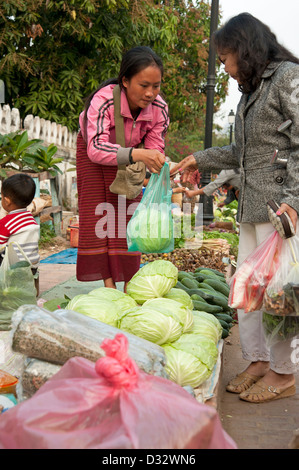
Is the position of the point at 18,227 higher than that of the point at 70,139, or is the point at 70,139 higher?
the point at 70,139

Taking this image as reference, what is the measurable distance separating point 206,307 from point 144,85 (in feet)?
5.47

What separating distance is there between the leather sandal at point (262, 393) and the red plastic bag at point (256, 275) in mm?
591

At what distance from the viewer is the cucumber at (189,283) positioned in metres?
4.18

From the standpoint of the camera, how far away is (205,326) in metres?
3.12

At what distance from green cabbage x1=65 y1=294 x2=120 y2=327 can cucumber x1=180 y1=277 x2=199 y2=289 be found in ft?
4.28

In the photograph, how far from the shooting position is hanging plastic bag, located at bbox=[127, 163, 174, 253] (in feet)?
11.3

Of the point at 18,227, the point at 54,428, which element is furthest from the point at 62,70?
the point at 54,428

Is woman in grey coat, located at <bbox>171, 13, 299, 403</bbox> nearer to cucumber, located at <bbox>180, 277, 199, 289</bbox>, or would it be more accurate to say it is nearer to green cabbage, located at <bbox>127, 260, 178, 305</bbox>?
green cabbage, located at <bbox>127, 260, 178, 305</bbox>

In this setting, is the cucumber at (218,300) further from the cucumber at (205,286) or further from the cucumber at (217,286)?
the cucumber at (217,286)

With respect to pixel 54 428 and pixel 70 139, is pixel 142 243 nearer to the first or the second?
pixel 54 428

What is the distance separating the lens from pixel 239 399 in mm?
3123

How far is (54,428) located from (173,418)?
317 millimetres

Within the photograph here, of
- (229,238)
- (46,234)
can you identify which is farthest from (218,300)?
(46,234)
